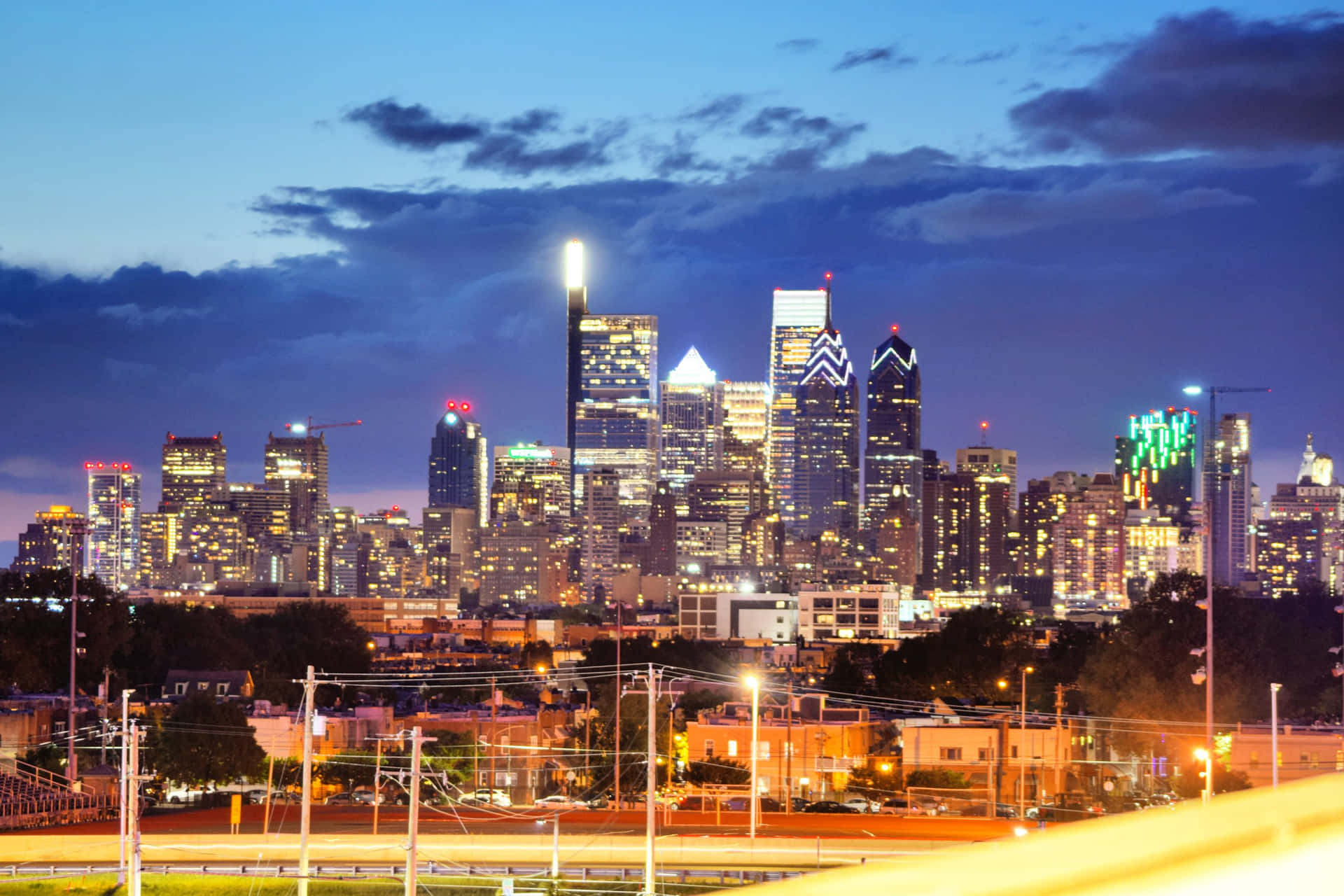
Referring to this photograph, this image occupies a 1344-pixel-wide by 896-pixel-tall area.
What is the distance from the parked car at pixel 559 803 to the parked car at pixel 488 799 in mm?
923

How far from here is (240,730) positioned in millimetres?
46438

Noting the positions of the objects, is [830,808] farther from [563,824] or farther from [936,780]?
[563,824]

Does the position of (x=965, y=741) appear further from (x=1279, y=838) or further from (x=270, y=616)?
(x=270, y=616)

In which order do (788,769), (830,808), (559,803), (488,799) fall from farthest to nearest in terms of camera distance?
(488,799) → (788,769) → (559,803) → (830,808)

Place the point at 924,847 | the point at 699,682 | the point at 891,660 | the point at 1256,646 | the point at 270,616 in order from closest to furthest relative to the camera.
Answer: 1. the point at 924,847
2. the point at 1256,646
3. the point at 699,682
4. the point at 891,660
5. the point at 270,616

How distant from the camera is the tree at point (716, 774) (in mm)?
45969

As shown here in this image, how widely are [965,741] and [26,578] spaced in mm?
49815

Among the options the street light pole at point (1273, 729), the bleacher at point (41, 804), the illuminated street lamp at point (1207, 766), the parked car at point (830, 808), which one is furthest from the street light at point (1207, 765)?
the bleacher at point (41, 804)

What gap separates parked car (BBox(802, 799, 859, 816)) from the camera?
40.5 m

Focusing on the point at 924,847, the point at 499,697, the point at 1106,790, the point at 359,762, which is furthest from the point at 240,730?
the point at 1106,790

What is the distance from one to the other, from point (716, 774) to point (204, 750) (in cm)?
1461

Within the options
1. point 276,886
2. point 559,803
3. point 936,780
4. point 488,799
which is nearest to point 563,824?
point 559,803

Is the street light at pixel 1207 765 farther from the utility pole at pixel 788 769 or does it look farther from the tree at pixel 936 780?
the utility pole at pixel 788 769

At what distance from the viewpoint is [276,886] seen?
3106cm
